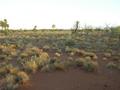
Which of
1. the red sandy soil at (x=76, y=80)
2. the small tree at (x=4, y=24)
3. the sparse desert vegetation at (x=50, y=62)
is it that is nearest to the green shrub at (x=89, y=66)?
the sparse desert vegetation at (x=50, y=62)

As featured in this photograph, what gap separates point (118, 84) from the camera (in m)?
20.0

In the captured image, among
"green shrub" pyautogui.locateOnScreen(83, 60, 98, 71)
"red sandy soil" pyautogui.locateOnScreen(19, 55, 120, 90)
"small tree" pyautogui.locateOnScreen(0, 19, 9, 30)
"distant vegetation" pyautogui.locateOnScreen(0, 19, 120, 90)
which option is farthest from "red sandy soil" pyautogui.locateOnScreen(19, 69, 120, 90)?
"small tree" pyautogui.locateOnScreen(0, 19, 9, 30)

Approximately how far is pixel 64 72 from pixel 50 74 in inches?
38.3

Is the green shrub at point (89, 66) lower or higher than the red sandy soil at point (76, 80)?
higher

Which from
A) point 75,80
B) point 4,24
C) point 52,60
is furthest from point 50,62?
point 4,24

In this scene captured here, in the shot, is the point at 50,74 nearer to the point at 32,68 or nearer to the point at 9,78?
the point at 32,68

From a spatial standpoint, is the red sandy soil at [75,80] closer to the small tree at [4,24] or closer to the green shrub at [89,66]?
the green shrub at [89,66]

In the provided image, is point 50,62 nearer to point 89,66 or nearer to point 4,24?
point 89,66

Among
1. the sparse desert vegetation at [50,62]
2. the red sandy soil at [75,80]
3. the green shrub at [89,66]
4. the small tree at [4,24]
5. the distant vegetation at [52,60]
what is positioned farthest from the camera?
the small tree at [4,24]

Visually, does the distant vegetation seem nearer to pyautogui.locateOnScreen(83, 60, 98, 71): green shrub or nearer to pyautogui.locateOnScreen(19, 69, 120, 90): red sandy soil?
pyautogui.locateOnScreen(83, 60, 98, 71): green shrub

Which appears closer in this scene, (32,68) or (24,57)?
(32,68)

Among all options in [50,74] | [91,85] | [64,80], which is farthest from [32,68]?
[91,85]

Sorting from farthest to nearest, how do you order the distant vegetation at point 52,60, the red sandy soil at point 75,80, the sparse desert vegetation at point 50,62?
the distant vegetation at point 52,60, the sparse desert vegetation at point 50,62, the red sandy soil at point 75,80

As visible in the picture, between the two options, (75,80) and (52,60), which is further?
(52,60)
